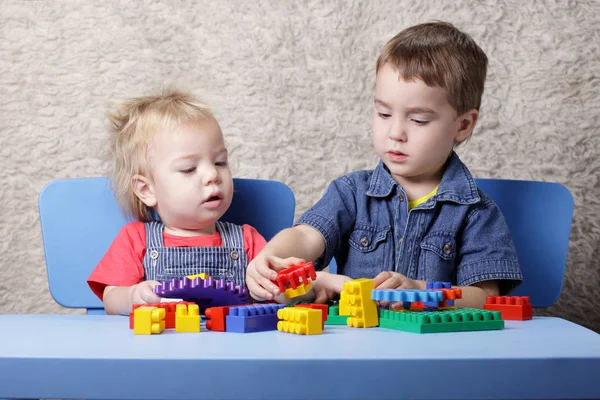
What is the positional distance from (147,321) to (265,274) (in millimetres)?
214

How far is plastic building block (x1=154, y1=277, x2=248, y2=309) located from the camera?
2.68 ft

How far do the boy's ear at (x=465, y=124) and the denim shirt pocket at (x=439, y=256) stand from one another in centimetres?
18

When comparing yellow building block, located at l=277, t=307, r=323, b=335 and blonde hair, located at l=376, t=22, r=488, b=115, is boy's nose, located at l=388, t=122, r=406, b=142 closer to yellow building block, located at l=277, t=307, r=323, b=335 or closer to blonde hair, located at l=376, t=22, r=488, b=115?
blonde hair, located at l=376, t=22, r=488, b=115

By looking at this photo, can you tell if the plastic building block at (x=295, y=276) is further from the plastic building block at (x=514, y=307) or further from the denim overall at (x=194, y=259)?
the denim overall at (x=194, y=259)

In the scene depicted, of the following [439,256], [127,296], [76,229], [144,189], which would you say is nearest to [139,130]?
[144,189]

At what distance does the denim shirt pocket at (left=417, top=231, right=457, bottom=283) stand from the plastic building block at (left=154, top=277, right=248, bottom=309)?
0.39 m

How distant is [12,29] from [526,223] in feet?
3.69

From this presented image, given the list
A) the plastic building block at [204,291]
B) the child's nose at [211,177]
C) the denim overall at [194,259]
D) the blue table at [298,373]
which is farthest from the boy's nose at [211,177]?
the blue table at [298,373]

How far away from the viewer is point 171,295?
86 centimetres

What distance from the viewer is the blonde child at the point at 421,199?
115 centimetres

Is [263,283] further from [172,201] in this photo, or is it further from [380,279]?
[172,201]

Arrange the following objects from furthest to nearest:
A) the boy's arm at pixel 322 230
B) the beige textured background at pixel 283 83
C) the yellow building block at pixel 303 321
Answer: the beige textured background at pixel 283 83 → the boy's arm at pixel 322 230 → the yellow building block at pixel 303 321

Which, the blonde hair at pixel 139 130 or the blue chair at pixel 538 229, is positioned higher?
the blonde hair at pixel 139 130

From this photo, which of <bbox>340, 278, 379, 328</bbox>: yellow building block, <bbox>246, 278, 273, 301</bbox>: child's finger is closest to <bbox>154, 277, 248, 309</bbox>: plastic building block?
<bbox>246, 278, 273, 301</bbox>: child's finger
